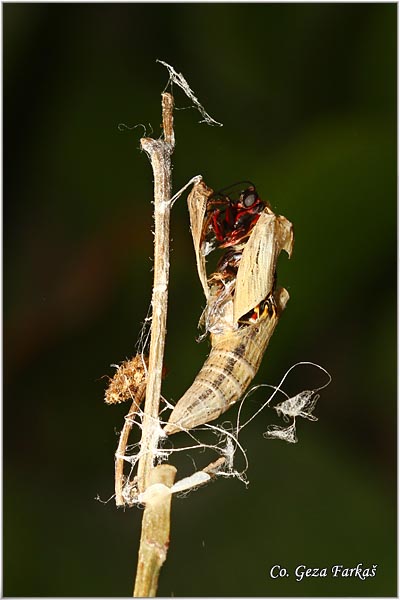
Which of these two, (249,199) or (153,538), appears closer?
(153,538)

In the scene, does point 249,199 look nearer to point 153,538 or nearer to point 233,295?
point 233,295

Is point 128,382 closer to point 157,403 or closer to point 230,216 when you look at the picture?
point 157,403

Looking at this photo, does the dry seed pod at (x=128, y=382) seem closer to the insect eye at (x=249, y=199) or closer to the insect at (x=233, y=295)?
the insect at (x=233, y=295)

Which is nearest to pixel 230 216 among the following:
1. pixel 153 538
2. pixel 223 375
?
pixel 223 375

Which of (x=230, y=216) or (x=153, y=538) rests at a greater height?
(x=230, y=216)

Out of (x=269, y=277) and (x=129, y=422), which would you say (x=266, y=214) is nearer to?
(x=269, y=277)

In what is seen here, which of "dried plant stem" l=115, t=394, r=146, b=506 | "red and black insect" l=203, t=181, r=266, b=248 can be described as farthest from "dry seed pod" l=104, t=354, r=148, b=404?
"red and black insect" l=203, t=181, r=266, b=248

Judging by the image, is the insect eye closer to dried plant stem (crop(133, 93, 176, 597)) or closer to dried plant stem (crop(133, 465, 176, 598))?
dried plant stem (crop(133, 93, 176, 597))

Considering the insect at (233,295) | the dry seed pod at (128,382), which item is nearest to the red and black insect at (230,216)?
the insect at (233,295)
